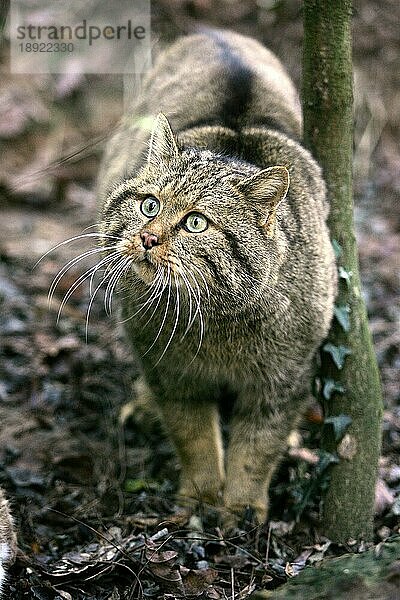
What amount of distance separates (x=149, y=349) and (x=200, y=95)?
5.71ft

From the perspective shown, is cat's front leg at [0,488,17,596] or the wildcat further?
the wildcat

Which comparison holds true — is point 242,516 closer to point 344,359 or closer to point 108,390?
point 344,359

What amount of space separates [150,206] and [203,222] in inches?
11.6

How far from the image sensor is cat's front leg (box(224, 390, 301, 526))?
4.88 metres

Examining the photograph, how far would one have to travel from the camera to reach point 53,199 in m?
8.97

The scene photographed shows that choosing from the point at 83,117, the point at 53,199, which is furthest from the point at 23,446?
the point at 83,117

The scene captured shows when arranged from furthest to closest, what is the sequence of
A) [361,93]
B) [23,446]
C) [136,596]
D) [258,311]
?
[361,93]
[23,446]
[258,311]
[136,596]

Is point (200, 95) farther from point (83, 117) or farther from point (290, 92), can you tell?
point (83, 117)

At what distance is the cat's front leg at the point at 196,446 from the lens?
507 cm

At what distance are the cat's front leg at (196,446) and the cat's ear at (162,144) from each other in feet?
4.71

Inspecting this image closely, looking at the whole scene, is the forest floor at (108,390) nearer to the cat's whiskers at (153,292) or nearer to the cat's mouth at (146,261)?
the cat's whiskers at (153,292)

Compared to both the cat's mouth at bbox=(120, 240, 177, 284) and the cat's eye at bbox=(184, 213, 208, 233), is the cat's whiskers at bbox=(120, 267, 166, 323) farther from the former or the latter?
the cat's eye at bbox=(184, 213, 208, 233)

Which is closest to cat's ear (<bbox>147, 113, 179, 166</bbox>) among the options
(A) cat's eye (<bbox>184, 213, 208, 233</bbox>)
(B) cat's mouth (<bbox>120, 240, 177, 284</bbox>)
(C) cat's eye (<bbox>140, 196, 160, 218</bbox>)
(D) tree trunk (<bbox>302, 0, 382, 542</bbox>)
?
(C) cat's eye (<bbox>140, 196, 160, 218</bbox>)

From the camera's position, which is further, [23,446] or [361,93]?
[361,93]
